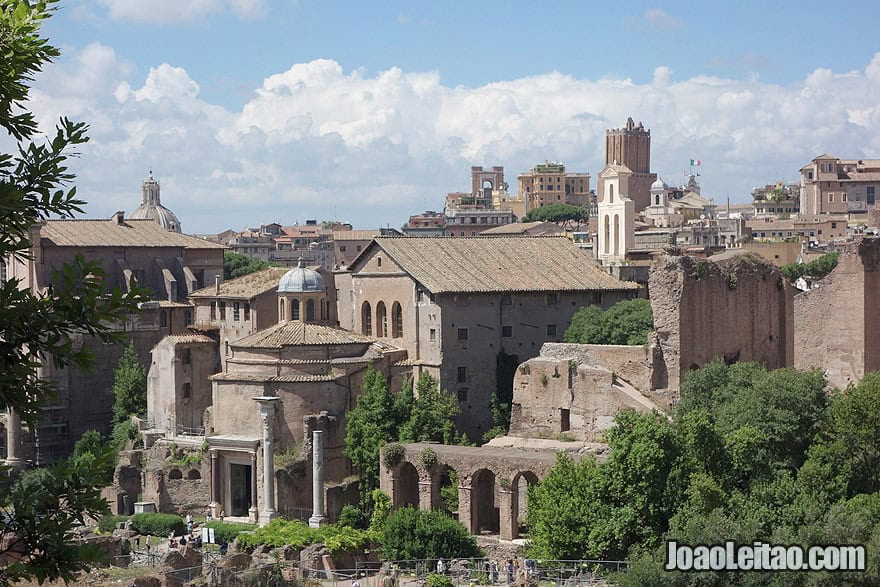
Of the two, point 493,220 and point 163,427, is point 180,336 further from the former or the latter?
point 493,220

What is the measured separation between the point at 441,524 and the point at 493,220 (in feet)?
323

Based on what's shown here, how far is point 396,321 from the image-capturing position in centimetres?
5075

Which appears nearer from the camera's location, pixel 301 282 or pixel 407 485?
pixel 407 485

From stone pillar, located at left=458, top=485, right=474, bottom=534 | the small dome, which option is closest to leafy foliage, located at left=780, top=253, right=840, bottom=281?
the small dome

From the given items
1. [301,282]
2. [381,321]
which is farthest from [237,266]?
[301,282]

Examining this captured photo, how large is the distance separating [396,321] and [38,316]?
130 feet

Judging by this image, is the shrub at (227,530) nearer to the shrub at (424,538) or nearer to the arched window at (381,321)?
the shrub at (424,538)

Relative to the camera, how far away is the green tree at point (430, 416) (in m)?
44.1

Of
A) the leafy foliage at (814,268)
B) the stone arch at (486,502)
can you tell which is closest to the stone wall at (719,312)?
the stone arch at (486,502)

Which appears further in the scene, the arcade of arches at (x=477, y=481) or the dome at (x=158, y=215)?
the dome at (x=158, y=215)

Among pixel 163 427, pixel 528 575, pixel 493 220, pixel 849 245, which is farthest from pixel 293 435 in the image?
pixel 493 220

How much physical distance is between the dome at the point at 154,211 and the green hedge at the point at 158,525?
144ft

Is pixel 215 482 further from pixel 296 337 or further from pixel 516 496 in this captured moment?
pixel 516 496

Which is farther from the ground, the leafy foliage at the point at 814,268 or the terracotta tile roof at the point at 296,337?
the leafy foliage at the point at 814,268
